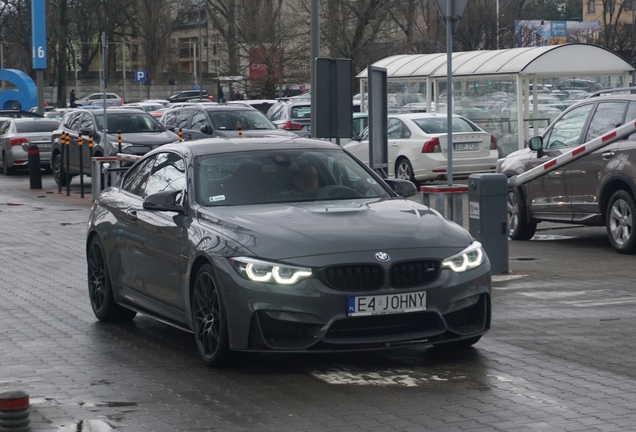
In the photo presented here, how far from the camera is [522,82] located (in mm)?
27188

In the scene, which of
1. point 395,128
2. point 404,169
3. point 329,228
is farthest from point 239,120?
point 329,228

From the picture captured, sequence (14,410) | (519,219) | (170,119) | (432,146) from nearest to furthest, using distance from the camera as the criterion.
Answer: (14,410), (519,219), (432,146), (170,119)

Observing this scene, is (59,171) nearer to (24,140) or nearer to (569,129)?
(24,140)

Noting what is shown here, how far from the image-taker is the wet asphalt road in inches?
246

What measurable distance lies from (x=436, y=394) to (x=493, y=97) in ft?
71.7

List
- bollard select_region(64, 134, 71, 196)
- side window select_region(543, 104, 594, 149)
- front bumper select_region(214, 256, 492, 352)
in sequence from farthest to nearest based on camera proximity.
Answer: bollard select_region(64, 134, 71, 196), side window select_region(543, 104, 594, 149), front bumper select_region(214, 256, 492, 352)

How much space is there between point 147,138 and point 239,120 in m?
2.40

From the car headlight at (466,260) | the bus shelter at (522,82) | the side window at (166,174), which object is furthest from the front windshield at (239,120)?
the car headlight at (466,260)

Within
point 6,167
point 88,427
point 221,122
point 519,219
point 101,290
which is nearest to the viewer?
point 88,427

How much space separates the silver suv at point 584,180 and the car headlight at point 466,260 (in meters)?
5.89

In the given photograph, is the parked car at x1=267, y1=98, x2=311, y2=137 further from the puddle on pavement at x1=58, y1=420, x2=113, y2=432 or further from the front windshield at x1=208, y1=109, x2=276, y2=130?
the puddle on pavement at x1=58, y1=420, x2=113, y2=432

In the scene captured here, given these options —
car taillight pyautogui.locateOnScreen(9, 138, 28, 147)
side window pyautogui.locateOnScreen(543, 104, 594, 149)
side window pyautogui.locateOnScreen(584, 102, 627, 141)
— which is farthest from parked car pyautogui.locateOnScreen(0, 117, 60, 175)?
side window pyautogui.locateOnScreen(584, 102, 627, 141)

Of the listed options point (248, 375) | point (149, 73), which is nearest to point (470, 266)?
point (248, 375)

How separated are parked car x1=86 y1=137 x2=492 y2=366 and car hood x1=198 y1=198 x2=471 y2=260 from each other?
0.01 meters
